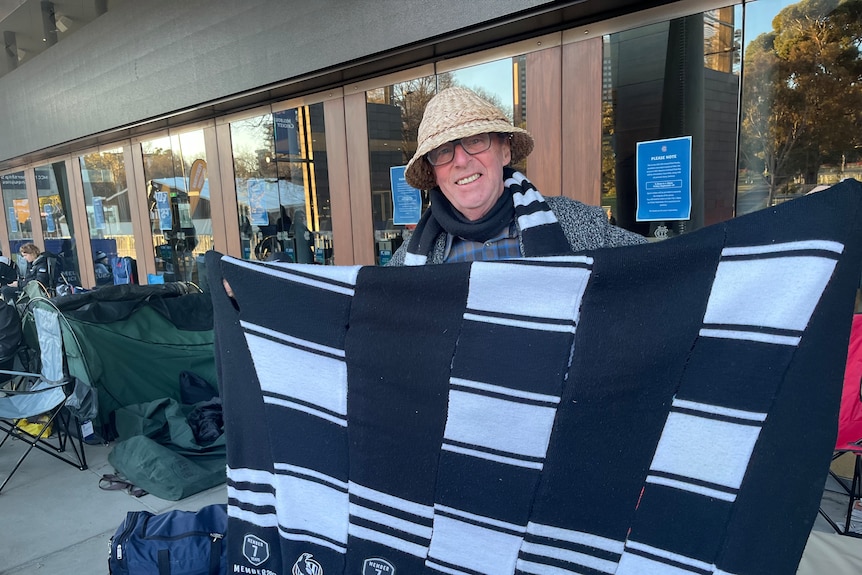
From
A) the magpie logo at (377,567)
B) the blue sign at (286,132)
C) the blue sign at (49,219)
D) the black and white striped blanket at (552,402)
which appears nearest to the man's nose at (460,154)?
the black and white striped blanket at (552,402)

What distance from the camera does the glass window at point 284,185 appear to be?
18.5 feet

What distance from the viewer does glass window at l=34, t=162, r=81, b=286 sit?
10672 mm

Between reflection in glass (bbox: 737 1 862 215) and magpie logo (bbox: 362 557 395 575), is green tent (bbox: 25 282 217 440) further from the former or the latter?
reflection in glass (bbox: 737 1 862 215)

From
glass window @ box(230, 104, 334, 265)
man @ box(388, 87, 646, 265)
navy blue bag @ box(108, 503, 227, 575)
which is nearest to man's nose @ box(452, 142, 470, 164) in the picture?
man @ box(388, 87, 646, 265)

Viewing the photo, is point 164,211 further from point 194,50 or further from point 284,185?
point 284,185

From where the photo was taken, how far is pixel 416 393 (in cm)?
113

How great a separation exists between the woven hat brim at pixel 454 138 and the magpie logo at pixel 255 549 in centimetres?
113

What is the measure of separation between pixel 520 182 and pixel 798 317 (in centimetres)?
84

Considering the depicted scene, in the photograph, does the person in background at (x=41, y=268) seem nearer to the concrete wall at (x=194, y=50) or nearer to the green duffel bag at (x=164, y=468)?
the concrete wall at (x=194, y=50)

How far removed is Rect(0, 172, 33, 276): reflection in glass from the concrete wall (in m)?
2.60

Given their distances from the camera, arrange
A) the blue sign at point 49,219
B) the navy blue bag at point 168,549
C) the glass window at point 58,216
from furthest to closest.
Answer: the blue sign at point 49,219, the glass window at point 58,216, the navy blue bag at point 168,549

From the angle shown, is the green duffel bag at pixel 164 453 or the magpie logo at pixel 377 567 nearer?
the magpie logo at pixel 377 567

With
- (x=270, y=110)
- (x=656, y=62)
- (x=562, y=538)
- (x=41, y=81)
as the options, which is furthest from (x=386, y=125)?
(x=41, y=81)

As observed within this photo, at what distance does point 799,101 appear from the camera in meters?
2.97
